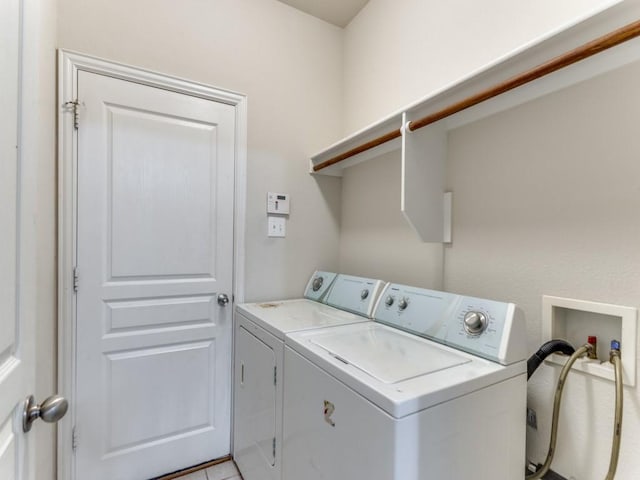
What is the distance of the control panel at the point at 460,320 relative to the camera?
1042mm

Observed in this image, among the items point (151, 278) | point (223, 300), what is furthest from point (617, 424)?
point (151, 278)

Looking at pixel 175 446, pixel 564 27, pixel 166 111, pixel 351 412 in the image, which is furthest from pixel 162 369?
pixel 564 27

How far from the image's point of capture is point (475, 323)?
1.12 m

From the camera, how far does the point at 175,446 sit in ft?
5.86

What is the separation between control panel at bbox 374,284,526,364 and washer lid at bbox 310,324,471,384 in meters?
0.05

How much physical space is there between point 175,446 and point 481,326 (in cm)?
176

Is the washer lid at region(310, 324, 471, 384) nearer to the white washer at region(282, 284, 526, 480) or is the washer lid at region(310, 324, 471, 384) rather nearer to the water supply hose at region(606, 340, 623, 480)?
the white washer at region(282, 284, 526, 480)

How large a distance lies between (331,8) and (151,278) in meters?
2.09

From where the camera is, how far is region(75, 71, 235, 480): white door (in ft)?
5.23

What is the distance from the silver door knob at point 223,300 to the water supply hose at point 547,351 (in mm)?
1530

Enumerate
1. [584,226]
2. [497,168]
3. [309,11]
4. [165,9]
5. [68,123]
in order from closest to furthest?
[584,226]
[497,168]
[68,123]
[165,9]
[309,11]

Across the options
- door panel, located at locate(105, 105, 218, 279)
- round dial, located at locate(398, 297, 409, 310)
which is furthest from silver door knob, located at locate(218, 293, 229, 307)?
round dial, located at locate(398, 297, 409, 310)

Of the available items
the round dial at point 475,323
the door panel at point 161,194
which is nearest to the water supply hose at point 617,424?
the round dial at point 475,323

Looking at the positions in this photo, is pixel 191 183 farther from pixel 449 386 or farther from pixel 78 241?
pixel 449 386
